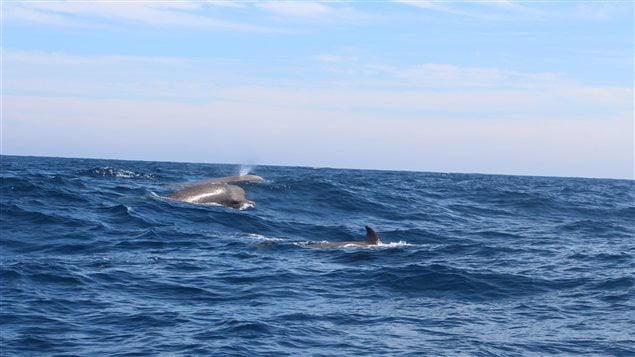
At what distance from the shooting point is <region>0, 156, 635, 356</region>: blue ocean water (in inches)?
470

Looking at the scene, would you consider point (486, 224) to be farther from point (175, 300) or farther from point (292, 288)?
point (175, 300)

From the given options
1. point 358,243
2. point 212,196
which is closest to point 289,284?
point 358,243

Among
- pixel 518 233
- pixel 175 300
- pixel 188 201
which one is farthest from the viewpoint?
pixel 188 201

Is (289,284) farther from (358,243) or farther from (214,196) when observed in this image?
(214,196)

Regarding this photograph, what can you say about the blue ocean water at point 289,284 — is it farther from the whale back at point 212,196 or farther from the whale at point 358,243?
the whale back at point 212,196

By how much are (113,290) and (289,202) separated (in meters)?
19.0

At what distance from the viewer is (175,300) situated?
14227 mm

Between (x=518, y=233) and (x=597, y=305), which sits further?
(x=518, y=233)

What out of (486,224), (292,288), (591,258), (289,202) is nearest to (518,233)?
(486,224)

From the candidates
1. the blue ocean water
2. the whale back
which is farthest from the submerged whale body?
the blue ocean water

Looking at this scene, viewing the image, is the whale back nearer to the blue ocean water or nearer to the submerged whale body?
the submerged whale body

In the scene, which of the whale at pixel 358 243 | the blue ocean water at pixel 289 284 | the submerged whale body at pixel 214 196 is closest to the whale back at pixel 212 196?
the submerged whale body at pixel 214 196

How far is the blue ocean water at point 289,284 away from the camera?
1194 cm

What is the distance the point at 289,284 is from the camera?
16.0 meters
